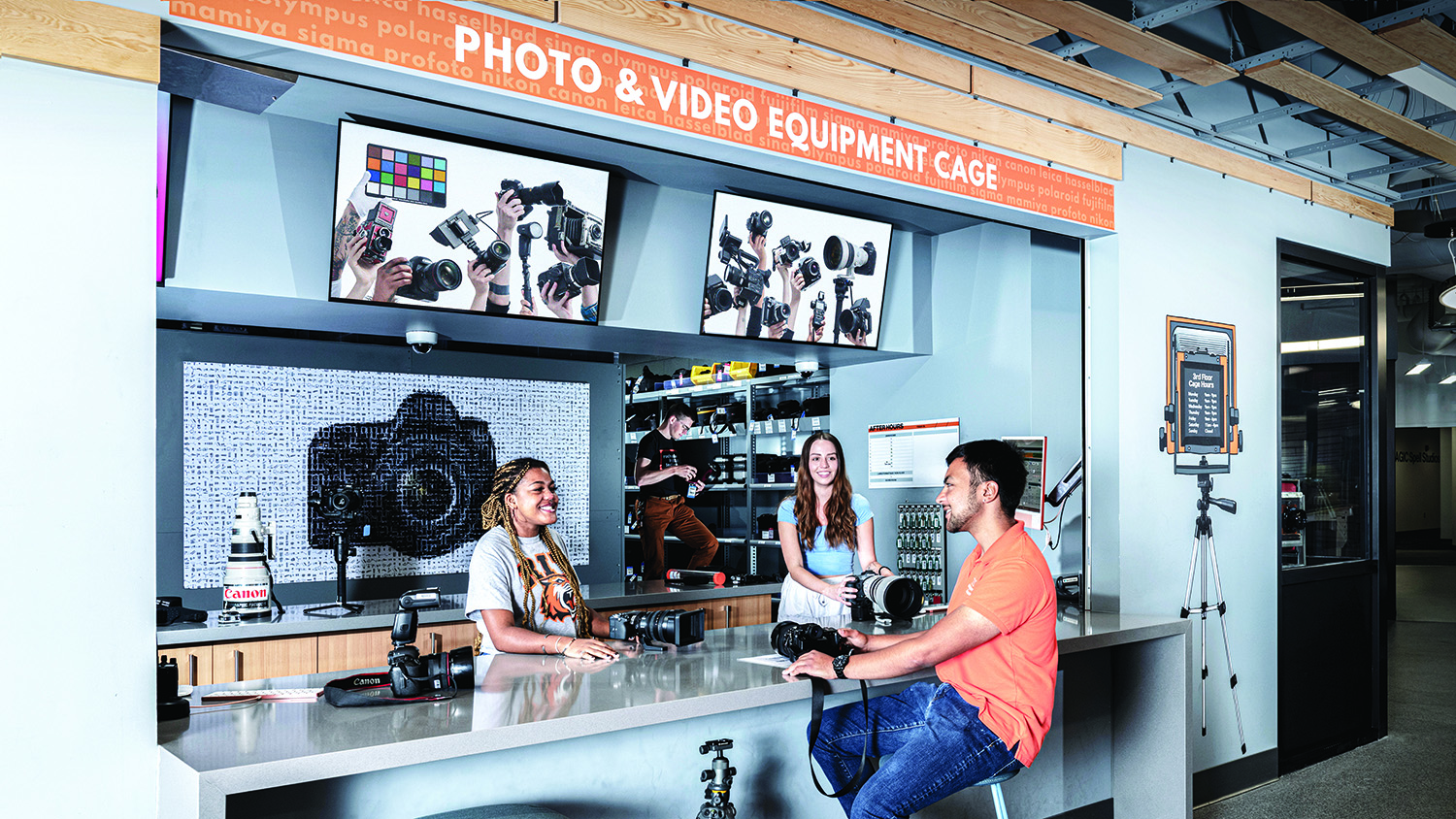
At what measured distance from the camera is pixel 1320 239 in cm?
529

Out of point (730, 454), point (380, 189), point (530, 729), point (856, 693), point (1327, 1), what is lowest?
point (856, 693)

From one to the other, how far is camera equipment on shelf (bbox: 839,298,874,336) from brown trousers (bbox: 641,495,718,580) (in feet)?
6.51

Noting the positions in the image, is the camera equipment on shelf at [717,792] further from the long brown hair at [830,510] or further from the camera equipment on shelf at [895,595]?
the long brown hair at [830,510]

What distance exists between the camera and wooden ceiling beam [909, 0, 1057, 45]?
316cm

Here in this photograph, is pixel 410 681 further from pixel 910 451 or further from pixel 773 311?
pixel 910 451

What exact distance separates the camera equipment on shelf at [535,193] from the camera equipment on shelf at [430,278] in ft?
1.08

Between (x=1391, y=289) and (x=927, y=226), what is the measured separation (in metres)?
4.55

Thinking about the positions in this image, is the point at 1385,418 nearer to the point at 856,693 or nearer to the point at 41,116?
the point at 856,693

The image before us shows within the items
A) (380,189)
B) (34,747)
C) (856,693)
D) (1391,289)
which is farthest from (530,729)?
(1391,289)

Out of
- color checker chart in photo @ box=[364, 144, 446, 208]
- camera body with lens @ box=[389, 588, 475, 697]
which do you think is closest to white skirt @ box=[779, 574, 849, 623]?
camera body with lens @ box=[389, 588, 475, 697]

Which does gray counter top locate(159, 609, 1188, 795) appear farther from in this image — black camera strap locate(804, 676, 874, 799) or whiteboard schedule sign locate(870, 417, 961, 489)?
whiteboard schedule sign locate(870, 417, 961, 489)

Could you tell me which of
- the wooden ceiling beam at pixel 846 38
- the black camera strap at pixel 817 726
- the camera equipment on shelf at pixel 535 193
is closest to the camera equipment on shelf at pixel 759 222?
the camera equipment on shelf at pixel 535 193

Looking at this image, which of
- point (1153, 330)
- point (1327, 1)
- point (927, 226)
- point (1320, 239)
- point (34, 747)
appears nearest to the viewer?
point (34, 747)

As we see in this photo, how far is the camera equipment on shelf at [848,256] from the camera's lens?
4531 millimetres
